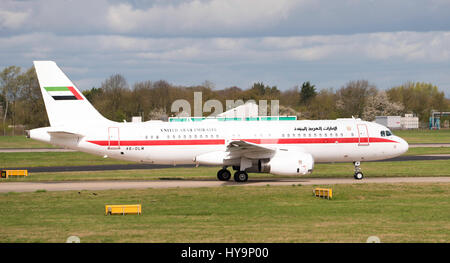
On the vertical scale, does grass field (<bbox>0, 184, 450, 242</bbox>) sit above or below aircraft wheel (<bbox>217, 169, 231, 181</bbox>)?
below

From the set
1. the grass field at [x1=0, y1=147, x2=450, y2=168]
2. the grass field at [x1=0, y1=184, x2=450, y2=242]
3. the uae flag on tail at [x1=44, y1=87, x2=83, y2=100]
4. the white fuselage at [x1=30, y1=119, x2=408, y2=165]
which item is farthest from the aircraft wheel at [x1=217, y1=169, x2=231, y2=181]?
the grass field at [x1=0, y1=147, x2=450, y2=168]

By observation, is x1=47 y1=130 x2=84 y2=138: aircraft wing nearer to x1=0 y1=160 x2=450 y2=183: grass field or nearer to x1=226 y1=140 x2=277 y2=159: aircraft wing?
x1=0 y1=160 x2=450 y2=183: grass field

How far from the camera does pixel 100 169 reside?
47406mm

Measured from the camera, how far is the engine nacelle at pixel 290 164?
3412cm

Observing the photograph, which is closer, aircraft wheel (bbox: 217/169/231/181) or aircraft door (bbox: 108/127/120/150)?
aircraft door (bbox: 108/127/120/150)

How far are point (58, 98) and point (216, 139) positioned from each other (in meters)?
10.1

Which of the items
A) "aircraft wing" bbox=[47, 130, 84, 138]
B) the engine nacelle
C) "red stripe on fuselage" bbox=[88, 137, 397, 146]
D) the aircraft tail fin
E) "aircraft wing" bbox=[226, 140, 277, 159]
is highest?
the aircraft tail fin

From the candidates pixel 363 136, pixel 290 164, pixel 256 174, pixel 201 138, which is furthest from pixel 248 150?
pixel 363 136

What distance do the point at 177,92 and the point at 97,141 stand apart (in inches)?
3076

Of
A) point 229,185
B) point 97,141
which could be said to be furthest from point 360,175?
point 97,141

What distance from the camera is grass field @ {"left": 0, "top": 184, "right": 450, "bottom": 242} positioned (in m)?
18.6

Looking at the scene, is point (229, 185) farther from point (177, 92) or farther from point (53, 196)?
point (177, 92)

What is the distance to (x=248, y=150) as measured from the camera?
3541 cm

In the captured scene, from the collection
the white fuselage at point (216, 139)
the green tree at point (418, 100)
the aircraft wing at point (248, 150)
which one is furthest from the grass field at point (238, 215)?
the green tree at point (418, 100)
